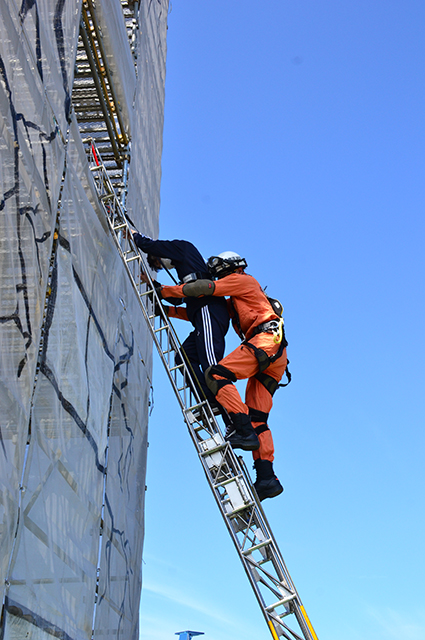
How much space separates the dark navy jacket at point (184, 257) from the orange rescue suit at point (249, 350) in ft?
0.61

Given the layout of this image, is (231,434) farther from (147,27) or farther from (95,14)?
(147,27)

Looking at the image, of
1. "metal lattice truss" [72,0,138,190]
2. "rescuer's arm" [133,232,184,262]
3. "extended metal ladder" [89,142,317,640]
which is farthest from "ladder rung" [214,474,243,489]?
"metal lattice truss" [72,0,138,190]

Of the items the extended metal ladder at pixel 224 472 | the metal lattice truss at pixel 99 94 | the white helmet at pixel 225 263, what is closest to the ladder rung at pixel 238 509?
the extended metal ladder at pixel 224 472

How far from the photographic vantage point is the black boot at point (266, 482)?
5.40 m

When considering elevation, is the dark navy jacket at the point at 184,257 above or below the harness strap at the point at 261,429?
above

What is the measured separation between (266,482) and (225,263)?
2073 mm

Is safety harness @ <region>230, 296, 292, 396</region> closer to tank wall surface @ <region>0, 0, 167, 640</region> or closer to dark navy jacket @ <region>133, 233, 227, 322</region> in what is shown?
dark navy jacket @ <region>133, 233, 227, 322</region>

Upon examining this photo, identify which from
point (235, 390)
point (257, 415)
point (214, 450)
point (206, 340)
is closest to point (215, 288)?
point (206, 340)

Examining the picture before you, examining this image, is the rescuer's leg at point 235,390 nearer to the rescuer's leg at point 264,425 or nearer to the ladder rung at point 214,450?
the ladder rung at point 214,450

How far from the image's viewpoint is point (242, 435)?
5367 millimetres

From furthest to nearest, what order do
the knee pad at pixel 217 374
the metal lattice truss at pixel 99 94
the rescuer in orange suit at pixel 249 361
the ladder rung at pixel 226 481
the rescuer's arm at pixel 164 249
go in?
the rescuer's arm at pixel 164 249
the metal lattice truss at pixel 99 94
the knee pad at pixel 217 374
the rescuer in orange suit at pixel 249 361
the ladder rung at pixel 226 481

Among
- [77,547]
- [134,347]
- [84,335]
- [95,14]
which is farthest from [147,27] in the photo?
[77,547]

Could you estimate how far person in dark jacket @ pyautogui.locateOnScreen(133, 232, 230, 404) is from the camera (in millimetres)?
5949

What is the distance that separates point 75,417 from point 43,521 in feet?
2.88
